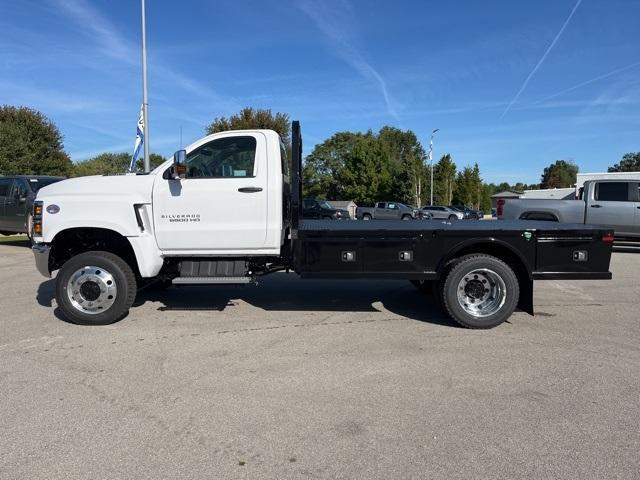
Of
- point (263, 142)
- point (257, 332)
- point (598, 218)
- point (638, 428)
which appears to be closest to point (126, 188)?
point (263, 142)

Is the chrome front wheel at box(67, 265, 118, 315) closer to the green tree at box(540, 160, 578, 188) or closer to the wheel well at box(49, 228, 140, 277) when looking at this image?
the wheel well at box(49, 228, 140, 277)

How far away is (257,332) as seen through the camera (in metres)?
A: 5.88

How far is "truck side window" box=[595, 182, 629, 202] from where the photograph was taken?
44.7 ft

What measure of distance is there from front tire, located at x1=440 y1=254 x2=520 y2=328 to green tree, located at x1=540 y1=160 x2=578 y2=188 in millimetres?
135604

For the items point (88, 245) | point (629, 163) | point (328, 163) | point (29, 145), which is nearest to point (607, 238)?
point (88, 245)

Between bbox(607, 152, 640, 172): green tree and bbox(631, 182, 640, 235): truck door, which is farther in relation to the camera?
bbox(607, 152, 640, 172): green tree

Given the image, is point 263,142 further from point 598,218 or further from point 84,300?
point 598,218

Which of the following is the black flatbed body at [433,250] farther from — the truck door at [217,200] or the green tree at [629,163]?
the green tree at [629,163]

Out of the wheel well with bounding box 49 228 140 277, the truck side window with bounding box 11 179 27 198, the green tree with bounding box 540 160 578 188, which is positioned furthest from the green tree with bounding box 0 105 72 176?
the green tree with bounding box 540 160 578 188

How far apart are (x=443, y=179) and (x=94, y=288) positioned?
200ft

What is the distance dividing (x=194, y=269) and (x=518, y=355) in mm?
3917

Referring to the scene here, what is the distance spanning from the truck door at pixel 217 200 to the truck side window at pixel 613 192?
1142 cm

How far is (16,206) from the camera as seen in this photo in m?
14.2

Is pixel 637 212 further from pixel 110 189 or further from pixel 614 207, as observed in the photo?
pixel 110 189
